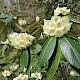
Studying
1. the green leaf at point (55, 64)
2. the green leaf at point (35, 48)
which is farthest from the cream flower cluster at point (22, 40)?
the green leaf at point (55, 64)

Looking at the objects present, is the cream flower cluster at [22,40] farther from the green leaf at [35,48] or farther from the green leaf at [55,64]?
the green leaf at [55,64]

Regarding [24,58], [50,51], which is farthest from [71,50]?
[24,58]

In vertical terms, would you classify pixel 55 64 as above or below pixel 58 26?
below

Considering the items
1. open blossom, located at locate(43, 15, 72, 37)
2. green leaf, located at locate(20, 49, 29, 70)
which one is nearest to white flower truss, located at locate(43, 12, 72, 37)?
open blossom, located at locate(43, 15, 72, 37)

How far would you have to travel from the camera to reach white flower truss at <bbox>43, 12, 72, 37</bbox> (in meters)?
1.06

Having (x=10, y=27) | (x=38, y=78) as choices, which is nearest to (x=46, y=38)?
(x=10, y=27)

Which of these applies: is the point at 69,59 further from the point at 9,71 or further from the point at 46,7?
the point at 46,7

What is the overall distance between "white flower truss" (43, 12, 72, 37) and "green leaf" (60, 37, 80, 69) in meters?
0.03

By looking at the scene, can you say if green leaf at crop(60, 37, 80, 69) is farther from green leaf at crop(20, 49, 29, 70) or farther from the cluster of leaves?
green leaf at crop(20, 49, 29, 70)

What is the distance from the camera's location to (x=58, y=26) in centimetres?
107

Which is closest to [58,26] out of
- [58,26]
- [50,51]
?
[58,26]

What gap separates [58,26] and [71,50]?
0.37 ft

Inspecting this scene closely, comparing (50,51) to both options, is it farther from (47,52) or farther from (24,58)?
(24,58)

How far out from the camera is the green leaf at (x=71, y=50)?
3.33 feet
